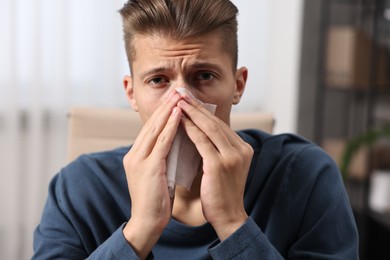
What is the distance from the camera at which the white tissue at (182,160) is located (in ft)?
2.97

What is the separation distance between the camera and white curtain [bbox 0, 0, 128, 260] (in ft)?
7.54

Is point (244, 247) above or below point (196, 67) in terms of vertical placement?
below

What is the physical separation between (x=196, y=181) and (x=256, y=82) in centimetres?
161

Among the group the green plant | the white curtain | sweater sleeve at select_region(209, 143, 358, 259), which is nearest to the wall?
the green plant

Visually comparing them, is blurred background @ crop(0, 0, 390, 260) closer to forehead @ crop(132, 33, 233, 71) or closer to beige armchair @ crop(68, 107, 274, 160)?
beige armchair @ crop(68, 107, 274, 160)

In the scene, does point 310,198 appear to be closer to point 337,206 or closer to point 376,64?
point 337,206

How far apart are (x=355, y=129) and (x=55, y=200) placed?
2.14 m

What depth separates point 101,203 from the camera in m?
1.08

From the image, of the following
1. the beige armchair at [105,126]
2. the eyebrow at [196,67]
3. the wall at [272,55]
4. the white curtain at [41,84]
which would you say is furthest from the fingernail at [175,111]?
the wall at [272,55]

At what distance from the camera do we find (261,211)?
1040 millimetres

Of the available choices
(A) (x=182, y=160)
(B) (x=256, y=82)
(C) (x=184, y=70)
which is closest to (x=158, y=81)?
(C) (x=184, y=70)

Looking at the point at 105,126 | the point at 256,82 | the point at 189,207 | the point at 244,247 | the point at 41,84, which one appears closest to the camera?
the point at 244,247

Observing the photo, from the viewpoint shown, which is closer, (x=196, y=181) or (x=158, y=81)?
(x=158, y=81)

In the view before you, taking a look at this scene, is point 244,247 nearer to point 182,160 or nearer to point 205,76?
point 182,160
